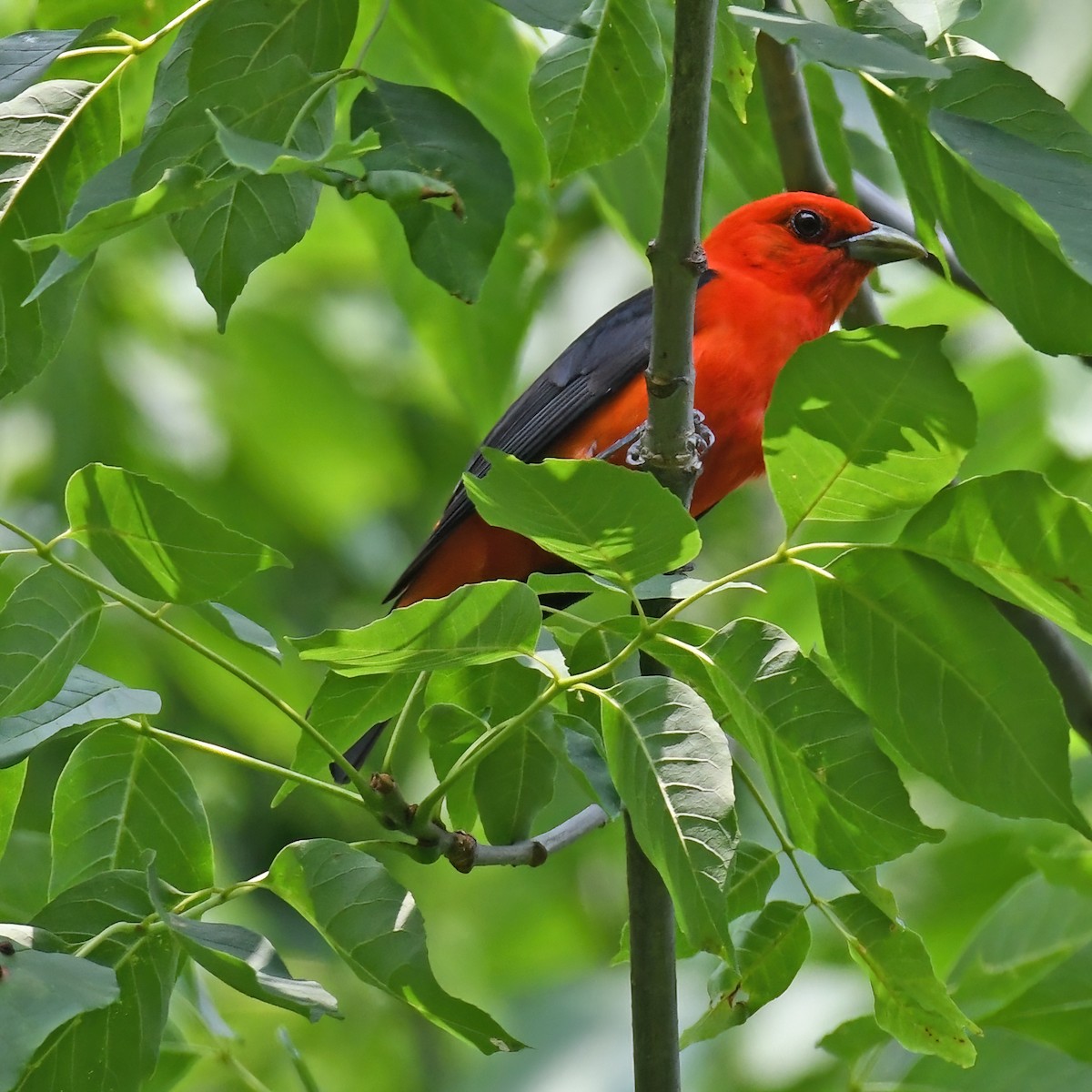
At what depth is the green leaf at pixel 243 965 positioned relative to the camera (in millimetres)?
1780

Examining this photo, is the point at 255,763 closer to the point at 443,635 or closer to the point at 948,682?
the point at 443,635

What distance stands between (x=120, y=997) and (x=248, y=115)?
1.17 metres

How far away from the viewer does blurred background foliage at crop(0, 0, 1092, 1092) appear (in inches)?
139

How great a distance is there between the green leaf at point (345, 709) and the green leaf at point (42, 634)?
392 mm

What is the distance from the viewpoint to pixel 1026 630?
3.57 metres

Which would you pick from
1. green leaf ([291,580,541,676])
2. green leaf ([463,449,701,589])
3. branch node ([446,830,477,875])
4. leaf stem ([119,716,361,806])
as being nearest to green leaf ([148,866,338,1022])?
leaf stem ([119,716,361,806])

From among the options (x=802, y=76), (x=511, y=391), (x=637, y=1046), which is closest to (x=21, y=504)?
(x=511, y=391)

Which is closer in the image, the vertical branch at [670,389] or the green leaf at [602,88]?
the vertical branch at [670,389]

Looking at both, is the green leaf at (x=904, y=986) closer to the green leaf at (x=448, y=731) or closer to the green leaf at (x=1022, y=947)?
the green leaf at (x=448, y=731)

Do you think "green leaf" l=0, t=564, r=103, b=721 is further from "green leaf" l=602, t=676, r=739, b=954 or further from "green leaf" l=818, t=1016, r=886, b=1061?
"green leaf" l=818, t=1016, r=886, b=1061

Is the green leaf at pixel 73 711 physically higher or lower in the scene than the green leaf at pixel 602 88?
lower

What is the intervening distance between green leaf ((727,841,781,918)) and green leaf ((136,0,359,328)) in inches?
44.4

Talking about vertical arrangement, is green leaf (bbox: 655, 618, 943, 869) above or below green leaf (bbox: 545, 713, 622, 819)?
above

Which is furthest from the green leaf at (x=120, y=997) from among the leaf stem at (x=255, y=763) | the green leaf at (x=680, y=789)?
the green leaf at (x=680, y=789)
